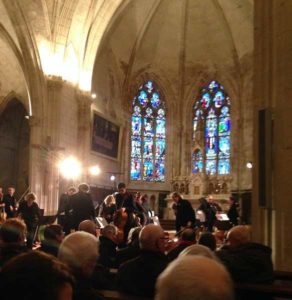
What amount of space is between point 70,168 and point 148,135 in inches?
337

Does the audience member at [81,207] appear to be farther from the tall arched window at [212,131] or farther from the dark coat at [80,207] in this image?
the tall arched window at [212,131]

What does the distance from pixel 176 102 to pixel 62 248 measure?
79.6 ft

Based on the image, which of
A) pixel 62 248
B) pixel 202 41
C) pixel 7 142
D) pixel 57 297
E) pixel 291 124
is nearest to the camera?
pixel 57 297

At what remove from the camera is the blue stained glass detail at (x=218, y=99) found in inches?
1046

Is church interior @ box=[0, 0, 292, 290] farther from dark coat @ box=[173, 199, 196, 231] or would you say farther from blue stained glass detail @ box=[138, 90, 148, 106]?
dark coat @ box=[173, 199, 196, 231]

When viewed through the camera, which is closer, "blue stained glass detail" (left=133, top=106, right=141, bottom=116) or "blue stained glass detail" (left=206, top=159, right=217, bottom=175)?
"blue stained glass detail" (left=206, top=159, right=217, bottom=175)

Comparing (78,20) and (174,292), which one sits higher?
(78,20)

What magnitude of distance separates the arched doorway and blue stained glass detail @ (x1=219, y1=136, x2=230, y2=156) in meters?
10.1

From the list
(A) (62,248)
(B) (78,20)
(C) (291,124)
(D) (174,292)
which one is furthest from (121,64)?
(D) (174,292)

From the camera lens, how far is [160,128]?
27.1 m

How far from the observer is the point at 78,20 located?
19.7 metres

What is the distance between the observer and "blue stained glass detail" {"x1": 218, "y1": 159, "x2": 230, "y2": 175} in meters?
25.3

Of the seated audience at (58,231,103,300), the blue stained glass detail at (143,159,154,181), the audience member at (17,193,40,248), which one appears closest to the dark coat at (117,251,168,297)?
the seated audience at (58,231,103,300)

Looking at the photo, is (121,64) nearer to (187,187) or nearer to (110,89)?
(110,89)
